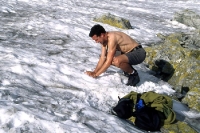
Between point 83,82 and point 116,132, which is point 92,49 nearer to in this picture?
point 83,82

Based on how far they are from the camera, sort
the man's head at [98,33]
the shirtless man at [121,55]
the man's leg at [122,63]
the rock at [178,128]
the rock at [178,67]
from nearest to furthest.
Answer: the rock at [178,128] < the man's head at [98,33] < the shirtless man at [121,55] < the man's leg at [122,63] < the rock at [178,67]

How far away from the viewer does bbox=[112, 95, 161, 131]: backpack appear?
5410mm

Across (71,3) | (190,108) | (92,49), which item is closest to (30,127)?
(190,108)

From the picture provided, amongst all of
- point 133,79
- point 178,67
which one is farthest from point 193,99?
point 178,67

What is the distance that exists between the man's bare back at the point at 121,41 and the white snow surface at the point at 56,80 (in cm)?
90

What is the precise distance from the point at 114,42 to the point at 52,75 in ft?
6.39

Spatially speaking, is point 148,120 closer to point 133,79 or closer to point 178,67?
point 133,79

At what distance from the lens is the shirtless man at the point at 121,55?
7059 millimetres

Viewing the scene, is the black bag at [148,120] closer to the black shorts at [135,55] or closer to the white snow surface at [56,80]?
the white snow surface at [56,80]

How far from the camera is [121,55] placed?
7.40m

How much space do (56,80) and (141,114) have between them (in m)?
2.78

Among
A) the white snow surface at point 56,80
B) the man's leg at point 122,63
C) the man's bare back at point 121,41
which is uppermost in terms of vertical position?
the man's bare back at point 121,41

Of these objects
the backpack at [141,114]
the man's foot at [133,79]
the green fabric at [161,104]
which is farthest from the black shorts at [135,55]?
the backpack at [141,114]

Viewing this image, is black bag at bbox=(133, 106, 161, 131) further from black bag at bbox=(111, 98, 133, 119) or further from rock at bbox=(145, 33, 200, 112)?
rock at bbox=(145, 33, 200, 112)
